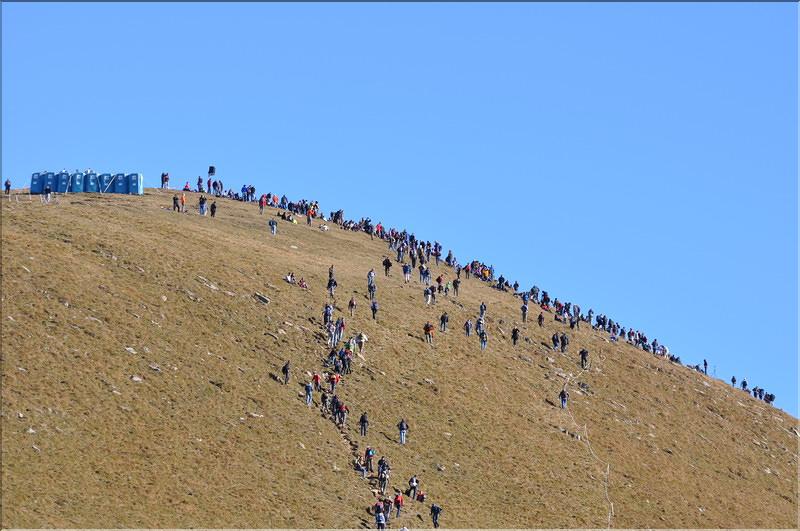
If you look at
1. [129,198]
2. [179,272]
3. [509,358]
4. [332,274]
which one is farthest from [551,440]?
[129,198]

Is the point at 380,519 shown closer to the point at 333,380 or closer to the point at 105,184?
the point at 333,380

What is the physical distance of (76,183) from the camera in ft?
338

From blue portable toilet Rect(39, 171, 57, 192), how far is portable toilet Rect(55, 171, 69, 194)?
0.30m

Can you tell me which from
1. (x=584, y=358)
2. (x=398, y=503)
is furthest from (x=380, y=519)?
(x=584, y=358)

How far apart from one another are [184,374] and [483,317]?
104 feet

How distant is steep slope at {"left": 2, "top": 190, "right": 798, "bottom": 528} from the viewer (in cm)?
6038

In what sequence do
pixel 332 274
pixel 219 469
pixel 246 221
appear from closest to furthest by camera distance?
pixel 219 469, pixel 332 274, pixel 246 221

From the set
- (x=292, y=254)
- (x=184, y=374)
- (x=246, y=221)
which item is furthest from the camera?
(x=246, y=221)

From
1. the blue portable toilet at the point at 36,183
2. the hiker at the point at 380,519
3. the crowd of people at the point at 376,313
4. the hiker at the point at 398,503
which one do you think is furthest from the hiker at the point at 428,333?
the blue portable toilet at the point at 36,183

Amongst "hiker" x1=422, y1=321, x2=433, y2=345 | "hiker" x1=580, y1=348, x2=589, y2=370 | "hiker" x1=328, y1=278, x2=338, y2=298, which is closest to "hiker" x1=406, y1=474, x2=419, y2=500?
"hiker" x1=422, y1=321, x2=433, y2=345

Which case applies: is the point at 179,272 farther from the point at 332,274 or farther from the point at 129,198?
the point at 129,198

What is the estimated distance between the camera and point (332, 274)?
90938 millimetres

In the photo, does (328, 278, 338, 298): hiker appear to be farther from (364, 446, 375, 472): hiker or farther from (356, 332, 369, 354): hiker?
(364, 446, 375, 472): hiker

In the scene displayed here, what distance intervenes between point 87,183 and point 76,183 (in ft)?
3.34
